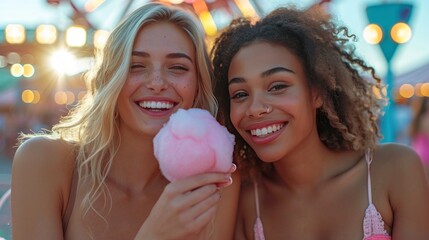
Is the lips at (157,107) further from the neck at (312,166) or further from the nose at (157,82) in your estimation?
the neck at (312,166)

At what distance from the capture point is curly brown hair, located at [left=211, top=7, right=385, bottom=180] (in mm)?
2424

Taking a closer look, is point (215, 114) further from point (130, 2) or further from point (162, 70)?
point (130, 2)

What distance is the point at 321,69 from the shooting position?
2387mm

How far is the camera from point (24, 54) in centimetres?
1712

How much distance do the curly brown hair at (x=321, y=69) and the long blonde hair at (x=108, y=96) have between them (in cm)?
15

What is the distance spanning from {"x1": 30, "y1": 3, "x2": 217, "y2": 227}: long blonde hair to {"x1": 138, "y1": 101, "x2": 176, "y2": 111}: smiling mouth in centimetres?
13

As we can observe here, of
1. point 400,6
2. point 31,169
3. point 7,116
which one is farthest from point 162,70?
point 7,116

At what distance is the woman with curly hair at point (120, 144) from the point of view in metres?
2.20

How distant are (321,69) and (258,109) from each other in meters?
0.39

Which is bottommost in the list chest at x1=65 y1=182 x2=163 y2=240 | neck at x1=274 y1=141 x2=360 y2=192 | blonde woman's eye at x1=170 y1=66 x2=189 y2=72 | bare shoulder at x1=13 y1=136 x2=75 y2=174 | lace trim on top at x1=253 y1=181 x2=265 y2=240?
lace trim on top at x1=253 y1=181 x2=265 y2=240

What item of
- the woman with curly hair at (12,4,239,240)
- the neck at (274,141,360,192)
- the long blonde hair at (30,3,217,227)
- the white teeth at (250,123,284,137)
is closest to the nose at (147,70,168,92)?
the woman with curly hair at (12,4,239,240)

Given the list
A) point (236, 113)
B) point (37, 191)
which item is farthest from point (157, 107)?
point (37, 191)

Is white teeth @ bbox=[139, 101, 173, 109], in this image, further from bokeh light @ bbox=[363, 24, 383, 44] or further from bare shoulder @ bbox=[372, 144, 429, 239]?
bokeh light @ bbox=[363, 24, 383, 44]

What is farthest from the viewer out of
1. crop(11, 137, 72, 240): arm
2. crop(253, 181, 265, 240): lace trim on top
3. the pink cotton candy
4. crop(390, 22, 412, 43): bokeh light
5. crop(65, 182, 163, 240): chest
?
crop(390, 22, 412, 43): bokeh light
